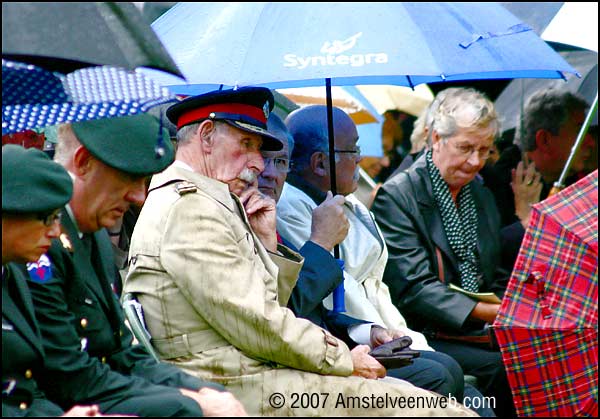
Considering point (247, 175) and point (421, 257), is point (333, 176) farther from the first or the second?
point (247, 175)

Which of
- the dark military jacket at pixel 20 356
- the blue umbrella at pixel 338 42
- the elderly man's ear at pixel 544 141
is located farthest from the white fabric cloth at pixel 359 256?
the elderly man's ear at pixel 544 141

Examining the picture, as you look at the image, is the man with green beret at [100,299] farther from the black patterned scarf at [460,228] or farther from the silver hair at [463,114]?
the silver hair at [463,114]

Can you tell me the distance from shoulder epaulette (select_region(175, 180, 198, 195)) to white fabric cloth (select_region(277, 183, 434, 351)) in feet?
3.78

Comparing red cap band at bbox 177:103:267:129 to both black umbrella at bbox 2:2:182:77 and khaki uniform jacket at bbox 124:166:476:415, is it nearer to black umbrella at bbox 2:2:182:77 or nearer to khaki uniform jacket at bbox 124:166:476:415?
khaki uniform jacket at bbox 124:166:476:415

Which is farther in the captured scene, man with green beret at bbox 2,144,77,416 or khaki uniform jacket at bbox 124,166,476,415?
khaki uniform jacket at bbox 124,166,476,415

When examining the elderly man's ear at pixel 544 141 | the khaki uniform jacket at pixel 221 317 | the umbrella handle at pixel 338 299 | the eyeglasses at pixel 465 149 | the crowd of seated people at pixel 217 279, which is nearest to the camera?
the crowd of seated people at pixel 217 279

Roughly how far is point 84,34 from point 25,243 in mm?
681

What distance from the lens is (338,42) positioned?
199 inches

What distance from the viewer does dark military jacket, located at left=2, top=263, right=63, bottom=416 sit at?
3.56 m

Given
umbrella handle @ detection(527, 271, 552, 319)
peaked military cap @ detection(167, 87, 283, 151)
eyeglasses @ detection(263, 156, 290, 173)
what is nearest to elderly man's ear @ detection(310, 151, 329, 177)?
eyeglasses @ detection(263, 156, 290, 173)

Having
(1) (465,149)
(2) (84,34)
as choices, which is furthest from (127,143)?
(1) (465,149)

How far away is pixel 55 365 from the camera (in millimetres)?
3770

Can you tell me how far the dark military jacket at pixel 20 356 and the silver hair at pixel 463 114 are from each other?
3505mm

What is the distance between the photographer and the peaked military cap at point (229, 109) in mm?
4902
